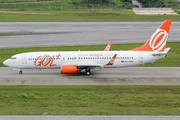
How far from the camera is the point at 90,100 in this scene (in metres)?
29.3

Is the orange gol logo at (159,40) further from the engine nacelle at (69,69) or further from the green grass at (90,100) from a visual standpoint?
the engine nacelle at (69,69)

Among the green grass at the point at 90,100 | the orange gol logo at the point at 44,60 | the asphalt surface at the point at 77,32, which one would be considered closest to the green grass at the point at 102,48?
the asphalt surface at the point at 77,32

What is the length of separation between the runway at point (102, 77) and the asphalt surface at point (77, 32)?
1963 cm

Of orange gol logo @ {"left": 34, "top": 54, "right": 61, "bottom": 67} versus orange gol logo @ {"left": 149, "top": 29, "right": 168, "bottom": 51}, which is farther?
orange gol logo @ {"left": 149, "top": 29, "right": 168, "bottom": 51}

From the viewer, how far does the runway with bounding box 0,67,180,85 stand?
120 feet

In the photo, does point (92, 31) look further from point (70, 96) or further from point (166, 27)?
point (70, 96)

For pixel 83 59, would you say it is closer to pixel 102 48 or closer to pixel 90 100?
pixel 90 100

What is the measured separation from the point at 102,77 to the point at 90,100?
33.9 feet

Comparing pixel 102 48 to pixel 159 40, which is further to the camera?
pixel 102 48

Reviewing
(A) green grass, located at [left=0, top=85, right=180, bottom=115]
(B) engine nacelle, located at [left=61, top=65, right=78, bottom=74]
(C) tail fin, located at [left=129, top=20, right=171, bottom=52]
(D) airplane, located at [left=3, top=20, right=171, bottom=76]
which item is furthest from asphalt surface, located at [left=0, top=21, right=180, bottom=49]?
(A) green grass, located at [left=0, top=85, right=180, bottom=115]

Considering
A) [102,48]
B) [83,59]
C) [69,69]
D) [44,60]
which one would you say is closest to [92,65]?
[83,59]

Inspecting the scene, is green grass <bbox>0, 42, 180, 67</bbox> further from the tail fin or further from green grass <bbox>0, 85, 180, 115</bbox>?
green grass <bbox>0, 85, 180, 115</bbox>

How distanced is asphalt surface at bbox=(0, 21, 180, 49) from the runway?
19.6 metres

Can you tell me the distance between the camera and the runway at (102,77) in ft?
120
